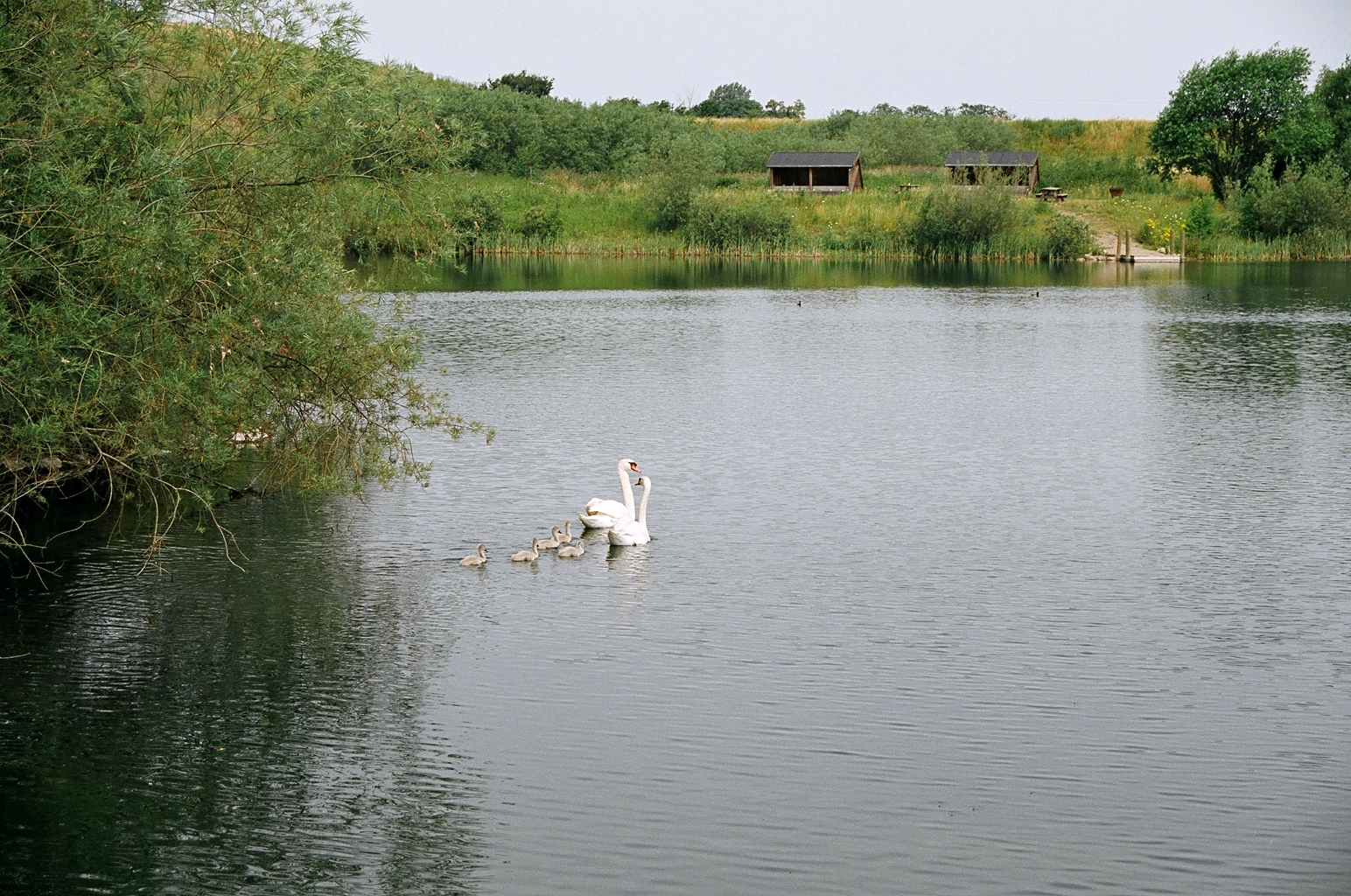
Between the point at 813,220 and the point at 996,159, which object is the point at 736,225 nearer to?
the point at 813,220

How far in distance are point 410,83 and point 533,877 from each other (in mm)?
11504

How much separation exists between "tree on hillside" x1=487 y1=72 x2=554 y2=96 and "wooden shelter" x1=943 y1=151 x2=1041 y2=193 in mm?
48203

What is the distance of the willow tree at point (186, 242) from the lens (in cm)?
1455

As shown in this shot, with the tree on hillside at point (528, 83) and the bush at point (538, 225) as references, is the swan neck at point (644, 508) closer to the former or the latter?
the bush at point (538, 225)

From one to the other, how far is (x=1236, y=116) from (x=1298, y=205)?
63.1ft

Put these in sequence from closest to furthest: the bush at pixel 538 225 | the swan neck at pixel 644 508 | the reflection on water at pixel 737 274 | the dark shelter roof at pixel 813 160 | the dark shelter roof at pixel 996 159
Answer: the swan neck at pixel 644 508 → the reflection on water at pixel 737 274 → the bush at pixel 538 225 → the dark shelter roof at pixel 813 160 → the dark shelter roof at pixel 996 159

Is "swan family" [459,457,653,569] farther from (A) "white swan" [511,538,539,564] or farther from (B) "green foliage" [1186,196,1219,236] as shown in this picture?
(B) "green foliage" [1186,196,1219,236]

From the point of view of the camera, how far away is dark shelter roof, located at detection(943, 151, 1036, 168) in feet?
363

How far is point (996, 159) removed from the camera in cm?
11325

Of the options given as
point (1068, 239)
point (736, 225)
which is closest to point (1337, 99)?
point (1068, 239)

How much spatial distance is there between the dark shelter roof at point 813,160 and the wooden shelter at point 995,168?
7621mm

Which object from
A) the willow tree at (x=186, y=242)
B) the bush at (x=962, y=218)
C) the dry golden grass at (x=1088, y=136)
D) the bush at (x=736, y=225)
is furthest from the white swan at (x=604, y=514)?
the dry golden grass at (x=1088, y=136)

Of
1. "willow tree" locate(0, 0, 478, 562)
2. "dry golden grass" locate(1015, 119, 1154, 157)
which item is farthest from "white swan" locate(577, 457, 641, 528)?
"dry golden grass" locate(1015, 119, 1154, 157)

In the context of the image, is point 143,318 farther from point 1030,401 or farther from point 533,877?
point 1030,401
